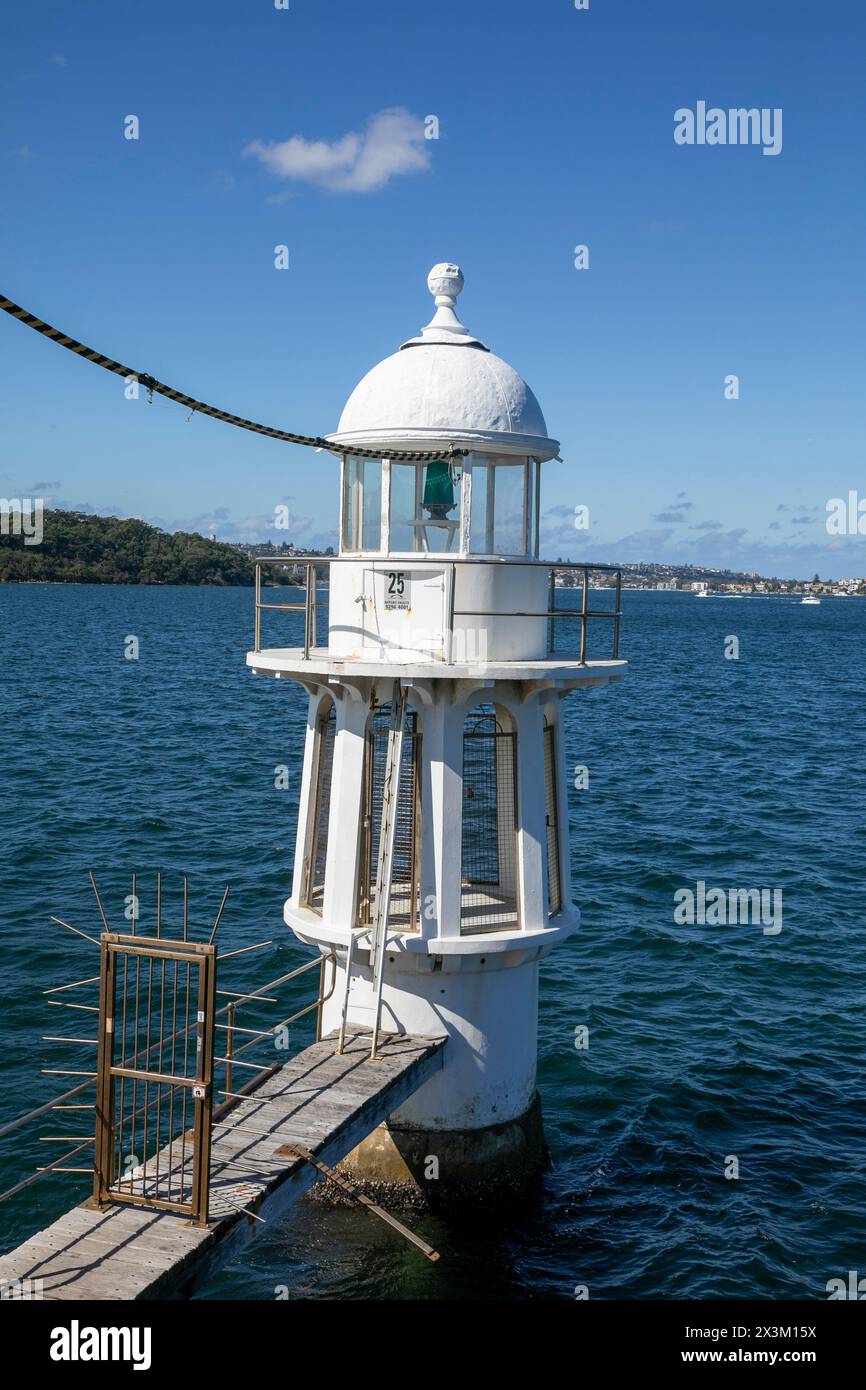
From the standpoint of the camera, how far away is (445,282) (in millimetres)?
17281

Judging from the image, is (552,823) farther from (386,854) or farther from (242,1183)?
(242,1183)

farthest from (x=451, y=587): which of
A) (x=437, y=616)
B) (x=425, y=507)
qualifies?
(x=425, y=507)

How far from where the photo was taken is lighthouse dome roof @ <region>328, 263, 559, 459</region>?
52.4ft

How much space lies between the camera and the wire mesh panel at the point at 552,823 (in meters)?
17.8

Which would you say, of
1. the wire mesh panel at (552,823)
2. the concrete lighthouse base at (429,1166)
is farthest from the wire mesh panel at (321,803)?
the concrete lighthouse base at (429,1166)

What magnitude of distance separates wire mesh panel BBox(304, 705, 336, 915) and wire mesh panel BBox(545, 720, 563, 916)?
2.92 meters

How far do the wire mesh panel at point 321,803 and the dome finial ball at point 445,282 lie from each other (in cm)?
557

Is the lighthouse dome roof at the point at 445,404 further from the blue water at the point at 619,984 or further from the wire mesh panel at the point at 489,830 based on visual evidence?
the blue water at the point at 619,984

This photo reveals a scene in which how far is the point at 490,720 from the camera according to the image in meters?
18.1

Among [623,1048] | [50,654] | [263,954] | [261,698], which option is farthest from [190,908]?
[50,654]

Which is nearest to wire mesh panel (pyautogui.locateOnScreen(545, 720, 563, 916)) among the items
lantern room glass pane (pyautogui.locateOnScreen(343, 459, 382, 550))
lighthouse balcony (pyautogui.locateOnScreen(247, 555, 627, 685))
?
lighthouse balcony (pyautogui.locateOnScreen(247, 555, 627, 685))

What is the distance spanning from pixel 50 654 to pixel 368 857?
85.5 metres

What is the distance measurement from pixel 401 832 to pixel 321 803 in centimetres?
145
